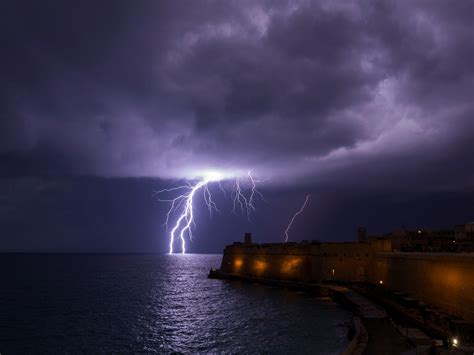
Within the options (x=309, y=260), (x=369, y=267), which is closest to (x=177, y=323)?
(x=309, y=260)

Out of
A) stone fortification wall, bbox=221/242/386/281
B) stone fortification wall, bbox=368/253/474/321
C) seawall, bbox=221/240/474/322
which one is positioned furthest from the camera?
stone fortification wall, bbox=221/242/386/281

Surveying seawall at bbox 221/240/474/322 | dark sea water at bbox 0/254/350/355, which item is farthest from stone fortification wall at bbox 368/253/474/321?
dark sea water at bbox 0/254/350/355

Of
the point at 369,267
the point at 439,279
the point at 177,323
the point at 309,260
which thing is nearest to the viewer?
the point at 439,279

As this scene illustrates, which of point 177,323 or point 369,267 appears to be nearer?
point 177,323

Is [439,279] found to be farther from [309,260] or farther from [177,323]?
[309,260]

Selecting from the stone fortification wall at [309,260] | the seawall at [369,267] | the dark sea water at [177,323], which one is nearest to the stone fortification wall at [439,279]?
the seawall at [369,267]

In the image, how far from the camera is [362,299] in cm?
3238

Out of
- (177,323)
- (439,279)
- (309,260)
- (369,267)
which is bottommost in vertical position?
(177,323)

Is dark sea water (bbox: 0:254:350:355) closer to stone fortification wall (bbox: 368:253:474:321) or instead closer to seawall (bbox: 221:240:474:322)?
seawall (bbox: 221:240:474:322)

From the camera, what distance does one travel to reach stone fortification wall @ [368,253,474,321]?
21.1m

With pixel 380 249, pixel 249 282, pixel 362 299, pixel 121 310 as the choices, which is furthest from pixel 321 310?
pixel 249 282

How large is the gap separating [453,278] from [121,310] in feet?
104

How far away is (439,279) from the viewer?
24.7m

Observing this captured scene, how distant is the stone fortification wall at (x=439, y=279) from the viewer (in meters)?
21.1
